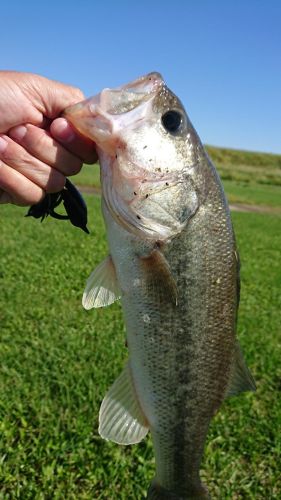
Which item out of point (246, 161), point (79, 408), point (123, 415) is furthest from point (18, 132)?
point (246, 161)

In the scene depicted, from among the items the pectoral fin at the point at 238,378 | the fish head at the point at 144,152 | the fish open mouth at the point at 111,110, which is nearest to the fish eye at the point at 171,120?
the fish head at the point at 144,152

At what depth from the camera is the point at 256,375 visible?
6051 mm

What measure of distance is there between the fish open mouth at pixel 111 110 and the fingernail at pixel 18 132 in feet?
1.09

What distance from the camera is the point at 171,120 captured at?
86.0 inches

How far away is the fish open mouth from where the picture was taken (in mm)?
2033

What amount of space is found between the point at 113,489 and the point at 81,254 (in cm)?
771

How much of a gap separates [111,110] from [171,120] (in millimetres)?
295

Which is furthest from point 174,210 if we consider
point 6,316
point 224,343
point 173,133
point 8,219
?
point 8,219

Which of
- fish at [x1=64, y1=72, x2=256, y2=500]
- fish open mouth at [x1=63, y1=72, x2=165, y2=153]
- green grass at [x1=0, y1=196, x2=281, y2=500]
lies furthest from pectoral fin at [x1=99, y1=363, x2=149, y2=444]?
green grass at [x1=0, y1=196, x2=281, y2=500]

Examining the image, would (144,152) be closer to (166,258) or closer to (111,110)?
(111,110)

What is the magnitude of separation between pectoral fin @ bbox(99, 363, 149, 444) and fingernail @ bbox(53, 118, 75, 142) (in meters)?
1.10

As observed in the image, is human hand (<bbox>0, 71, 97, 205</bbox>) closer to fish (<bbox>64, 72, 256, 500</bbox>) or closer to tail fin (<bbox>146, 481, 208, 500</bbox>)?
fish (<bbox>64, 72, 256, 500</bbox>)

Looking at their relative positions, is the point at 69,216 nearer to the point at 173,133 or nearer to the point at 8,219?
the point at 173,133

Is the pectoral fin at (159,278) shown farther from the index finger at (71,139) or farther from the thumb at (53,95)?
the thumb at (53,95)
